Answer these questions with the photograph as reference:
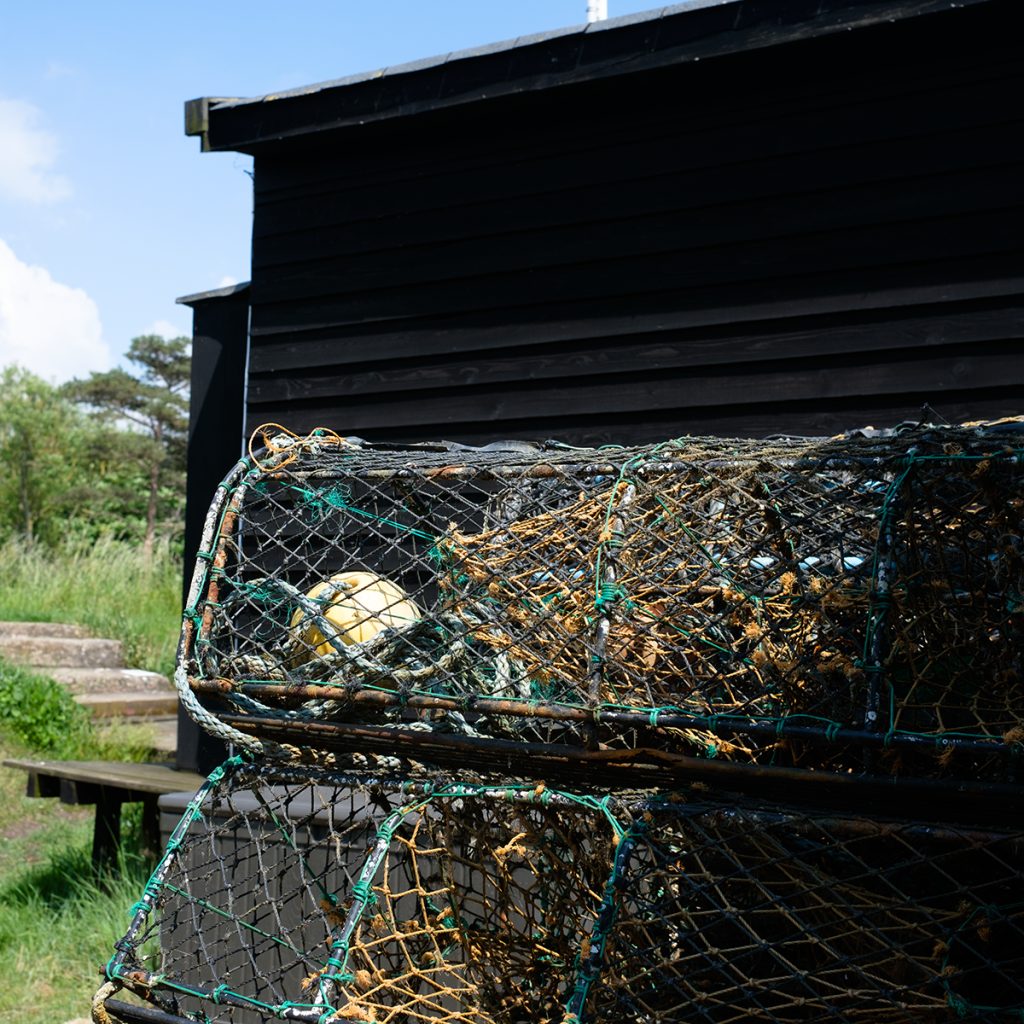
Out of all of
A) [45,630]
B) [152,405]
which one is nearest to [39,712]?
[45,630]

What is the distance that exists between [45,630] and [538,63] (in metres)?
6.73

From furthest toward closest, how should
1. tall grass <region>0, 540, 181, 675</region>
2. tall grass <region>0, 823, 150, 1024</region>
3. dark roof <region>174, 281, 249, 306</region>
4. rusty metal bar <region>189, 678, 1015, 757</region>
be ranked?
tall grass <region>0, 540, 181, 675</region> → dark roof <region>174, 281, 249, 306</region> → tall grass <region>0, 823, 150, 1024</region> → rusty metal bar <region>189, 678, 1015, 757</region>

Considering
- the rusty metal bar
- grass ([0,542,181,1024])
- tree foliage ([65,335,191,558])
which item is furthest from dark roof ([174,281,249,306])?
tree foliage ([65,335,191,558])

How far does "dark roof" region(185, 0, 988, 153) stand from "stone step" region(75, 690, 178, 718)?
392 centimetres

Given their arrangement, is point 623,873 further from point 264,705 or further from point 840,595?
point 264,705

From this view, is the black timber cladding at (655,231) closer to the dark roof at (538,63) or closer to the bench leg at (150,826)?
the dark roof at (538,63)

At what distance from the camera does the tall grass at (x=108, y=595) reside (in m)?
9.01

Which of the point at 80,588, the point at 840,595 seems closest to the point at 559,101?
the point at 840,595

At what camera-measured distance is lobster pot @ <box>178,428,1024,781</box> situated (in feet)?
5.14

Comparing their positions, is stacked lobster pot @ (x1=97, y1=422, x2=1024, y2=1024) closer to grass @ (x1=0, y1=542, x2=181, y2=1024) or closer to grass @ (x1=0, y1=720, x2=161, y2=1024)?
grass @ (x1=0, y1=720, x2=161, y2=1024)

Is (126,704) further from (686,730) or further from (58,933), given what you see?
(686,730)

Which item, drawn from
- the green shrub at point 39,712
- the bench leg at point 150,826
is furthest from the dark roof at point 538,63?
the green shrub at point 39,712

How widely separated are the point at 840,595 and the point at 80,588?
31.9 ft

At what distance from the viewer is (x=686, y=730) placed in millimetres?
1714
